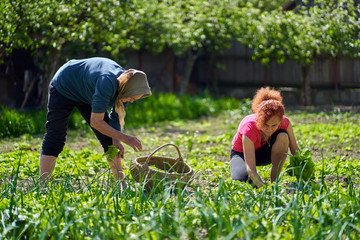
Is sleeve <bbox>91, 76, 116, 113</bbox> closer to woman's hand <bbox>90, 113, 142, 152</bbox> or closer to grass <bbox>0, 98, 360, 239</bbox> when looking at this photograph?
woman's hand <bbox>90, 113, 142, 152</bbox>

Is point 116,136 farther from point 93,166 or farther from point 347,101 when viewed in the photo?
point 347,101

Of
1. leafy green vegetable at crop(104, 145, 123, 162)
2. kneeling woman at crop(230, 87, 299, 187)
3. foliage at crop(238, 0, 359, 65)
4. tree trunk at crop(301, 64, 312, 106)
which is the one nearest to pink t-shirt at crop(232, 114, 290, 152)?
kneeling woman at crop(230, 87, 299, 187)

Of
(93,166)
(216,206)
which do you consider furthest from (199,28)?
(216,206)

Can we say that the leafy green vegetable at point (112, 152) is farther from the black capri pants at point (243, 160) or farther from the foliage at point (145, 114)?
the foliage at point (145, 114)

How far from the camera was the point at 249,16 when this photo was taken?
39.2 feet

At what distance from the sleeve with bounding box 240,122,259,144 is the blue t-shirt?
3.50 feet

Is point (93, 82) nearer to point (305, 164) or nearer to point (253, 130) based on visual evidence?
point (253, 130)

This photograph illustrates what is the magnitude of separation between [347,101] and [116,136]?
10.8 metres

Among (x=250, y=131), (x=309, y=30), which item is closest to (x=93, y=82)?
(x=250, y=131)

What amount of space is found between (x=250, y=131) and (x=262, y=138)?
327mm

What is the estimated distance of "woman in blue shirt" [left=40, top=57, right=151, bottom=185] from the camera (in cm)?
365

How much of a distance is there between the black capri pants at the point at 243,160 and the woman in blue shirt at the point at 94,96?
951mm

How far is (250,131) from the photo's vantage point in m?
4.10

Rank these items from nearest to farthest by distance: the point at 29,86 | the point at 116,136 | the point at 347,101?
the point at 116,136
the point at 29,86
the point at 347,101
